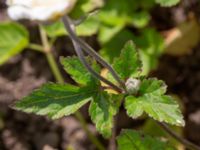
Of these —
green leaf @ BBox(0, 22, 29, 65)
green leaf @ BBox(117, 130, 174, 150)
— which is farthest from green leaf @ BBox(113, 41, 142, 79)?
green leaf @ BBox(0, 22, 29, 65)

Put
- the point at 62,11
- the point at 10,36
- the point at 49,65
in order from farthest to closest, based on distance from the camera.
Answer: the point at 49,65
the point at 10,36
the point at 62,11

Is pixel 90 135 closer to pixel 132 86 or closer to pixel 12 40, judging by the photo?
pixel 12 40

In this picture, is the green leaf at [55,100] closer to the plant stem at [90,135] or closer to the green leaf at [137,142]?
the green leaf at [137,142]

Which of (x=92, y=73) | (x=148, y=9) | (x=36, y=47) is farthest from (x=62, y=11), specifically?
(x=148, y=9)

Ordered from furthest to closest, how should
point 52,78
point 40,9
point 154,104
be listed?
point 52,78 → point 154,104 → point 40,9

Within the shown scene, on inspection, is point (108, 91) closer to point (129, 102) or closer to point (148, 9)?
point (129, 102)

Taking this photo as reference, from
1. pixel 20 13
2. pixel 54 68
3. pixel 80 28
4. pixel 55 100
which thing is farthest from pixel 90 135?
pixel 20 13

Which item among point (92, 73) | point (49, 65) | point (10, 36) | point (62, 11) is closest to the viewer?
point (62, 11)
